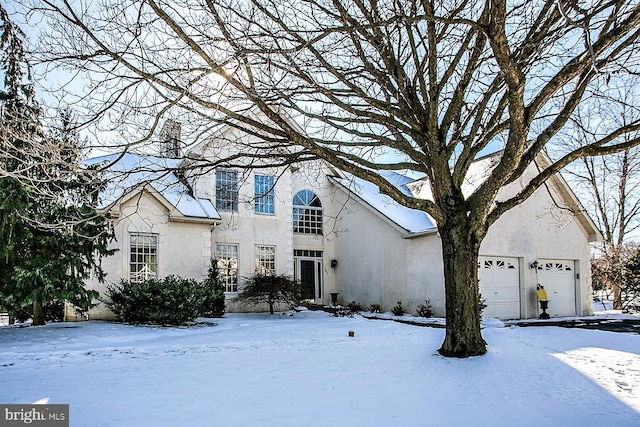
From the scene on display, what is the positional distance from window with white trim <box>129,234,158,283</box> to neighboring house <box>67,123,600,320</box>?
31 millimetres

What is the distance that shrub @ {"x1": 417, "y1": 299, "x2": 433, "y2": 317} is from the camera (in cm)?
1619

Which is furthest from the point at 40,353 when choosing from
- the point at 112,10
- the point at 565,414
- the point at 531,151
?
the point at 531,151

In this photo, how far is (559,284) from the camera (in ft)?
62.0

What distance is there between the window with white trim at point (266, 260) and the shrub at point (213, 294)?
2.02 meters

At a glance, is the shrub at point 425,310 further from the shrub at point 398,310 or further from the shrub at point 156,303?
the shrub at point 156,303

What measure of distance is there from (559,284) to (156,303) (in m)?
15.2

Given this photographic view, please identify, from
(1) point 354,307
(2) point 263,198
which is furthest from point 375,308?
(2) point 263,198

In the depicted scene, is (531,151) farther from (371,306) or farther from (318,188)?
(318,188)

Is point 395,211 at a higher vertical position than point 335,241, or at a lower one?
higher

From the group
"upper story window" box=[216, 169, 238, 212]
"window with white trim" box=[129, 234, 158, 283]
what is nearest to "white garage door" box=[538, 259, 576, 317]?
"upper story window" box=[216, 169, 238, 212]

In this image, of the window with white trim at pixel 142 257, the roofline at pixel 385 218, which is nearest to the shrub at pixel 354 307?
the roofline at pixel 385 218

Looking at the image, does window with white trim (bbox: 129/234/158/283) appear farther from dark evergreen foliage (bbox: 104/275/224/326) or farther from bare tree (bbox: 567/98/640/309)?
bare tree (bbox: 567/98/640/309)

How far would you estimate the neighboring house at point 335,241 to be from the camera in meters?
15.2

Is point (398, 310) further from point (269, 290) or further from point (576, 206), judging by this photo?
point (576, 206)
